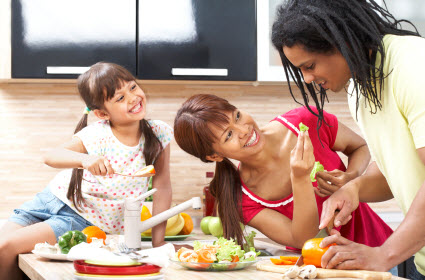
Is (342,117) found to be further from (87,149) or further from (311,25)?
(311,25)

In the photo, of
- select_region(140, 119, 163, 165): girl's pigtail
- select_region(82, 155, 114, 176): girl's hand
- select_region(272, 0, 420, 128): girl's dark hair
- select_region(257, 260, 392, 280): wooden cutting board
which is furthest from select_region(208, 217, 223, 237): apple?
select_region(272, 0, 420, 128): girl's dark hair

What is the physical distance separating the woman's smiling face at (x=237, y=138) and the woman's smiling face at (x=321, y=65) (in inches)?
16.6

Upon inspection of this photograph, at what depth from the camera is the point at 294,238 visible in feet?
6.11

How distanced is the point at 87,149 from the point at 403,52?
1.28 meters

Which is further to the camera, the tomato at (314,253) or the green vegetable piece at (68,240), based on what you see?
the green vegetable piece at (68,240)

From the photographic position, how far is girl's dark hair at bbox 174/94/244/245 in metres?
1.83

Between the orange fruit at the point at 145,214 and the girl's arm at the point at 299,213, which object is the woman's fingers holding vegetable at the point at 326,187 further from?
the orange fruit at the point at 145,214

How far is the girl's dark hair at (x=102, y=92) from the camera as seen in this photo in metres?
2.17

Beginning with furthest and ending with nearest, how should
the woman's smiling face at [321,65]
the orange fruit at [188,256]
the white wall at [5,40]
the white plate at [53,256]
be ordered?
the white wall at [5,40], the white plate at [53,256], the orange fruit at [188,256], the woman's smiling face at [321,65]

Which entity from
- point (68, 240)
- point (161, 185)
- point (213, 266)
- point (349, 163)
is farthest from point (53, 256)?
point (349, 163)

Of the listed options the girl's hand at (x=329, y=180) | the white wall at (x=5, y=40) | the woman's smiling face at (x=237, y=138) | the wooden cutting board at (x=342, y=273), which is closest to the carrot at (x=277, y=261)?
the wooden cutting board at (x=342, y=273)

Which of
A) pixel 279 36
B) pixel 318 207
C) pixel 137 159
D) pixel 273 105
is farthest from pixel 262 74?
pixel 279 36

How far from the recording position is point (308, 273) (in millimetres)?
1369

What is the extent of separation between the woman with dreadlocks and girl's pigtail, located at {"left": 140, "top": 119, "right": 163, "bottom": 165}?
0.88 meters
